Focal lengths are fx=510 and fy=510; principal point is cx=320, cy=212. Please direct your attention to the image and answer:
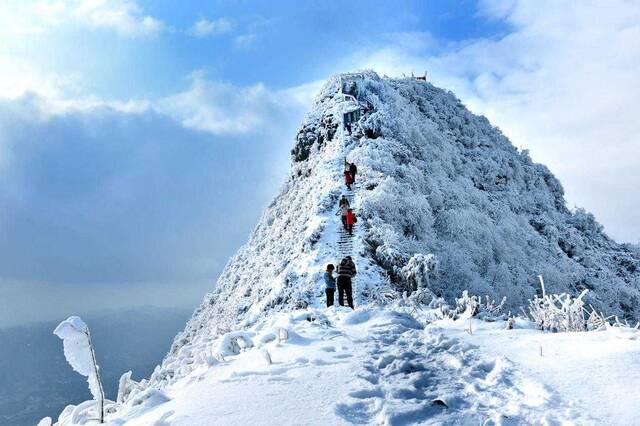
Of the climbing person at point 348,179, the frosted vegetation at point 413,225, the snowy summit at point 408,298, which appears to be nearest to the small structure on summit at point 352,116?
the snowy summit at point 408,298

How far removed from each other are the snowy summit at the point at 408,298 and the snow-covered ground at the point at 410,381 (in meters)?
0.02

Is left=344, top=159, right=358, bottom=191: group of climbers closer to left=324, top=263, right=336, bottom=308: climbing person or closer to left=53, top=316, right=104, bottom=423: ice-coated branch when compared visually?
left=324, top=263, right=336, bottom=308: climbing person

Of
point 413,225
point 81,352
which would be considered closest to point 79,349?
point 81,352

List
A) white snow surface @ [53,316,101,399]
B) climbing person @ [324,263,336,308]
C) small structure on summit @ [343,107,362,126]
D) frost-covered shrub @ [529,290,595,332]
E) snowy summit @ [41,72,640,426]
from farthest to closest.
→ small structure on summit @ [343,107,362,126]
climbing person @ [324,263,336,308]
frost-covered shrub @ [529,290,595,332]
white snow surface @ [53,316,101,399]
snowy summit @ [41,72,640,426]

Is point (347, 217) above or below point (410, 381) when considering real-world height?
above

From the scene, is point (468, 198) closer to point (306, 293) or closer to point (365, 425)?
point (306, 293)

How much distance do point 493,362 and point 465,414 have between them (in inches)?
50.7

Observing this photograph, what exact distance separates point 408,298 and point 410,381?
6005 millimetres

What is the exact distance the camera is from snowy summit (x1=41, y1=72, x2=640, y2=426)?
14.4 ft

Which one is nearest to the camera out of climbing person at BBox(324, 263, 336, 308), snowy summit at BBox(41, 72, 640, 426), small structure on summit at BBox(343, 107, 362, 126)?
snowy summit at BBox(41, 72, 640, 426)

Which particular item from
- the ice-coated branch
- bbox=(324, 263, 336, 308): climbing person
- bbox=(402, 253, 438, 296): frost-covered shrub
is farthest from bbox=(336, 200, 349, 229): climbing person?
the ice-coated branch

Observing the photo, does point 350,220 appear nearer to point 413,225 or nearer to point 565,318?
point 413,225

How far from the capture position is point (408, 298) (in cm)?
1104

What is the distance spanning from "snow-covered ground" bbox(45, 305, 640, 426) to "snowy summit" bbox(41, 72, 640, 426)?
0.02m
